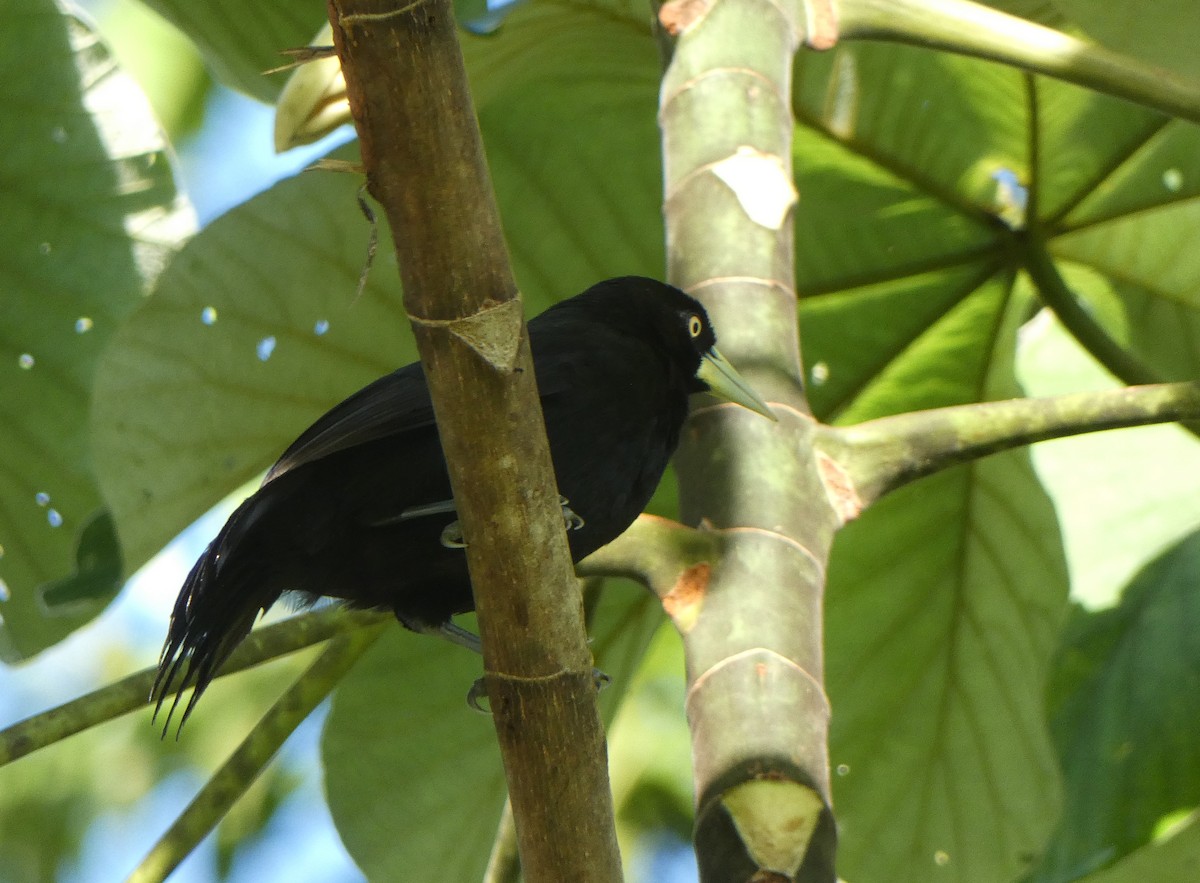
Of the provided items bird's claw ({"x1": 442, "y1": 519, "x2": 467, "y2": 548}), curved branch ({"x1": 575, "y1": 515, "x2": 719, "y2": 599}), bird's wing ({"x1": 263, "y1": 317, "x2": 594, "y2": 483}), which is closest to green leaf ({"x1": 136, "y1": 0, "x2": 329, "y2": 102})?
bird's wing ({"x1": 263, "y1": 317, "x2": 594, "y2": 483})

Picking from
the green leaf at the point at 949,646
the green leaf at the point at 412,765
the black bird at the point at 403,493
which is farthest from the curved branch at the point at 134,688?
the green leaf at the point at 949,646

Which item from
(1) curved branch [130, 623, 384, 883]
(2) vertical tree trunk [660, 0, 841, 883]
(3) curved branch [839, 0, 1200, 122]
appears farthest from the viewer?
(3) curved branch [839, 0, 1200, 122]

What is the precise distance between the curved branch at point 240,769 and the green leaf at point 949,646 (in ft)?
3.80

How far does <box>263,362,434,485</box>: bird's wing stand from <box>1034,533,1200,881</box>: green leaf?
62.6 inches

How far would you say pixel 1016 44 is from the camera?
7.29 feet

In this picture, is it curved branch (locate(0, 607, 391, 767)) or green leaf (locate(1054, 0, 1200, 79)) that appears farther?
green leaf (locate(1054, 0, 1200, 79))

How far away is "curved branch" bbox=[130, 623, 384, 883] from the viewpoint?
6.57 feet

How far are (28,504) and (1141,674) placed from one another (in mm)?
2334

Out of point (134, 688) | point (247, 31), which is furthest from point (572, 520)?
point (247, 31)

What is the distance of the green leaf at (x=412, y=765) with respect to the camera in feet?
9.56

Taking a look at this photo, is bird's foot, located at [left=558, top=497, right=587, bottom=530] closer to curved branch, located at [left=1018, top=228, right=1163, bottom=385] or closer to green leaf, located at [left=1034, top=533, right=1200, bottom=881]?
curved branch, located at [left=1018, top=228, right=1163, bottom=385]

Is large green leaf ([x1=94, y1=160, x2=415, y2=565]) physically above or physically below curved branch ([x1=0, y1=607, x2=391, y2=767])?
above

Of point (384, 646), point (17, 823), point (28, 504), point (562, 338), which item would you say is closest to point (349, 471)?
point (562, 338)

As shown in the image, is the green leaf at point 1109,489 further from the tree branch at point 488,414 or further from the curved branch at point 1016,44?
the tree branch at point 488,414
